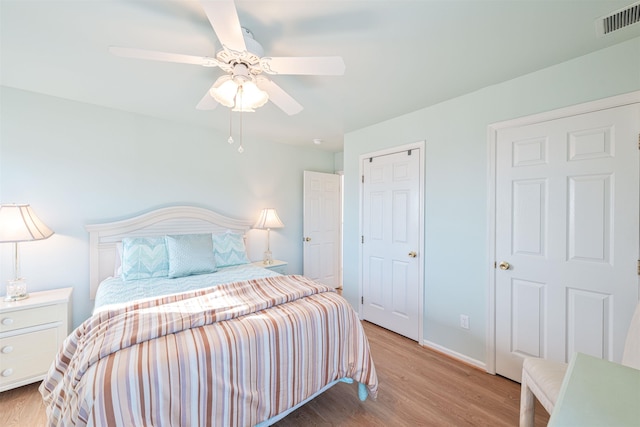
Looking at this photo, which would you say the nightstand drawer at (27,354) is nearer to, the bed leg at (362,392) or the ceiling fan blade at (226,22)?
the bed leg at (362,392)

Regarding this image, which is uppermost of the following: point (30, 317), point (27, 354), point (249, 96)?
point (249, 96)

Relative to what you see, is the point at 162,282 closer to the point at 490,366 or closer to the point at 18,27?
the point at 18,27

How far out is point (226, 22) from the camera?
44.0 inches

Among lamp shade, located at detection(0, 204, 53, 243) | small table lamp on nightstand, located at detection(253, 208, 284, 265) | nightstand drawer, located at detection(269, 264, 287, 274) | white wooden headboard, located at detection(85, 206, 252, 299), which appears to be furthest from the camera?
small table lamp on nightstand, located at detection(253, 208, 284, 265)

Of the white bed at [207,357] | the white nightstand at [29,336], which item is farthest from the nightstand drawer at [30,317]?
the white bed at [207,357]

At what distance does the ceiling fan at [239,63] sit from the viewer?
1130 millimetres

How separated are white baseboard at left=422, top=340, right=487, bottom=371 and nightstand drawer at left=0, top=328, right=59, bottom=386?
327 centimetres

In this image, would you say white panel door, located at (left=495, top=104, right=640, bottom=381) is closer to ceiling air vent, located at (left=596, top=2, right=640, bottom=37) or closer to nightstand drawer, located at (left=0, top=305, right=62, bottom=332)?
ceiling air vent, located at (left=596, top=2, right=640, bottom=37)

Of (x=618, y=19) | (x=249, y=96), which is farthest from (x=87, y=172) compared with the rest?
(x=618, y=19)

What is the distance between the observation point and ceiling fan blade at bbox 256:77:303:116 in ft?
5.38

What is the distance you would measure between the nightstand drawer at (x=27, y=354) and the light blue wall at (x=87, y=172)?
22.3 inches

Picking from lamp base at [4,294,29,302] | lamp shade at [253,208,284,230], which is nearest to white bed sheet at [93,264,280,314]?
lamp base at [4,294,29,302]

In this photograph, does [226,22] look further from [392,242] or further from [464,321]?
[464,321]

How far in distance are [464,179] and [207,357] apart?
7.95 ft
